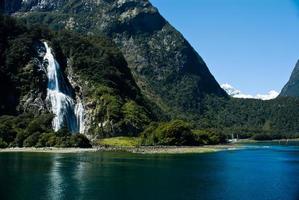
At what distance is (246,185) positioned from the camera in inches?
3706

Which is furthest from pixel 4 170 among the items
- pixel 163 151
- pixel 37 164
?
pixel 163 151

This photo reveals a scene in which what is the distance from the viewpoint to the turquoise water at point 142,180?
79.2 metres

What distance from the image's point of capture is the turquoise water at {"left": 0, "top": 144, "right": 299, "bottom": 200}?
79188mm

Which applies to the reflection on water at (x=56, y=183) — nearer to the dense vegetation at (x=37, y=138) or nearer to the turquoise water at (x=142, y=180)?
the turquoise water at (x=142, y=180)

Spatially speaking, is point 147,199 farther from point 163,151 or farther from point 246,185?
point 163,151

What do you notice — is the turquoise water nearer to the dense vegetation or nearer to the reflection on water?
the reflection on water

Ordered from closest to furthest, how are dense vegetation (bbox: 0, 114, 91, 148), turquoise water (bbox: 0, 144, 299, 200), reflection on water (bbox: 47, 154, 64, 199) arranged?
reflection on water (bbox: 47, 154, 64, 199) → turquoise water (bbox: 0, 144, 299, 200) → dense vegetation (bbox: 0, 114, 91, 148)

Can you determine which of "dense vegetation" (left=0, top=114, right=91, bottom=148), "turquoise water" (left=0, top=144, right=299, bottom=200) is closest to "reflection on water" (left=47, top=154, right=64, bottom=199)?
"turquoise water" (left=0, top=144, right=299, bottom=200)

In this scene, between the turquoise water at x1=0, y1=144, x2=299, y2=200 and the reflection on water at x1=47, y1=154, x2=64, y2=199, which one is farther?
the turquoise water at x1=0, y1=144, x2=299, y2=200

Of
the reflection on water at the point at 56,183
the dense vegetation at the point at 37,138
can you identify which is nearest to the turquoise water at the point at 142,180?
the reflection on water at the point at 56,183

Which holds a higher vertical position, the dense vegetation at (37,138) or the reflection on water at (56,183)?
the dense vegetation at (37,138)

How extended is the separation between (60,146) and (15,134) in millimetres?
21034

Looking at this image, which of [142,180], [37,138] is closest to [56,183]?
[142,180]

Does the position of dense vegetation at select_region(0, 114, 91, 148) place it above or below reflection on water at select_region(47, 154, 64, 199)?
above
